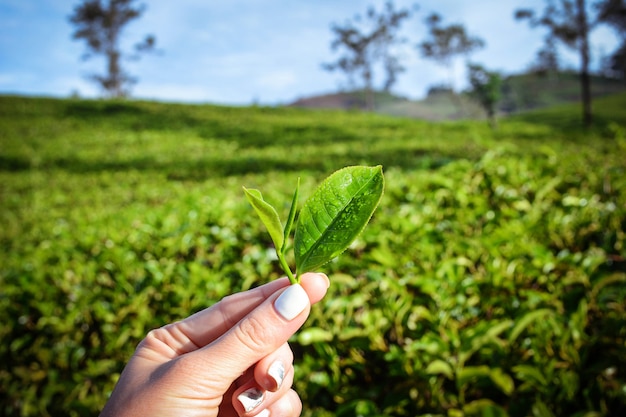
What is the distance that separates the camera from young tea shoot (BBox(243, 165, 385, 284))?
0.61 m

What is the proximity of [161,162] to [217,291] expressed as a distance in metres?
7.57

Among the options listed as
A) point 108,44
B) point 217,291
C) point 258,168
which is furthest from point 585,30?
point 108,44

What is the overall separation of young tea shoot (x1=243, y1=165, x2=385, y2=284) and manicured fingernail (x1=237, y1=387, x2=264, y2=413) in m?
0.33

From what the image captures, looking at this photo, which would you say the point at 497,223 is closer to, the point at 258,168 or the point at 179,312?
the point at 179,312

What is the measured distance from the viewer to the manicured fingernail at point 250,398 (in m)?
0.79

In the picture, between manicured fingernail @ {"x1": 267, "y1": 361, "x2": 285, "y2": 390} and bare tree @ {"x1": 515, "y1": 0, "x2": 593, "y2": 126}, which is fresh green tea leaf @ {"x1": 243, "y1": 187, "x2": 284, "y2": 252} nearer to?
manicured fingernail @ {"x1": 267, "y1": 361, "x2": 285, "y2": 390}

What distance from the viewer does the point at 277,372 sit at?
2.58ft

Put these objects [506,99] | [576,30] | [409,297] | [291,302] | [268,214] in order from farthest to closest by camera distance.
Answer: [506,99], [576,30], [409,297], [291,302], [268,214]

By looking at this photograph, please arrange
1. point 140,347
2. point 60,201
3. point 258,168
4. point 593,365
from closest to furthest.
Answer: point 140,347, point 593,365, point 60,201, point 258,168

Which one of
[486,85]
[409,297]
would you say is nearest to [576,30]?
[486,85]

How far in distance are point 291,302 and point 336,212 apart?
222 millimetres

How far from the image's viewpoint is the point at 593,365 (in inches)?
46.6

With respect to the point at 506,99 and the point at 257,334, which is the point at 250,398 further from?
the point at 506,99

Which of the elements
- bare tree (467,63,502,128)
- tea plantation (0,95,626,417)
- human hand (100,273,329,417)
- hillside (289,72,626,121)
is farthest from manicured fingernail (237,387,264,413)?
hillside (289,72,626,121)
